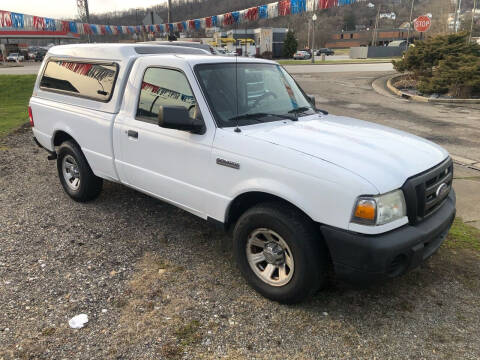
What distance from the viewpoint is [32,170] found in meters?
6.75

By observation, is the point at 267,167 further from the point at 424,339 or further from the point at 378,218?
the point at 424,339

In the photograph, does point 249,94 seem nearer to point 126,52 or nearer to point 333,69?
point 126,52

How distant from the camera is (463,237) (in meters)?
4.22

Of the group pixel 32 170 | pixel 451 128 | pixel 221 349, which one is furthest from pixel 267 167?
pixel 451 128

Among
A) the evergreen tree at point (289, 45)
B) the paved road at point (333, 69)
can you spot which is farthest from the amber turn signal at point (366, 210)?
the evergreen tree at point (289, 45)

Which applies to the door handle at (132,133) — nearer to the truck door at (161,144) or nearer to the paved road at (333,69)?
the truck door at (161,144)

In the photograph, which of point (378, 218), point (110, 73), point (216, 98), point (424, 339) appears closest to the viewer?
point (378, 218)

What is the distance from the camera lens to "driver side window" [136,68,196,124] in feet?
11.8

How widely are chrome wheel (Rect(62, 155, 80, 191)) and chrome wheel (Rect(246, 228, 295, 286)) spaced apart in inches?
115

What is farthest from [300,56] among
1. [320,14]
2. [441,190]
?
[320,14]

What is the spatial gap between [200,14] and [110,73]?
46.6 metres

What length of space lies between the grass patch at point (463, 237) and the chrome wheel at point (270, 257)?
2041 millimetres

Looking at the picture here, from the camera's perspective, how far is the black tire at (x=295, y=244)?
9.22 feet

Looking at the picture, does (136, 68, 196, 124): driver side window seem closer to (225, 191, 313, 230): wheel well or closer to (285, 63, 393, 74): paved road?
(225, 191, 313, 230): wheel well
